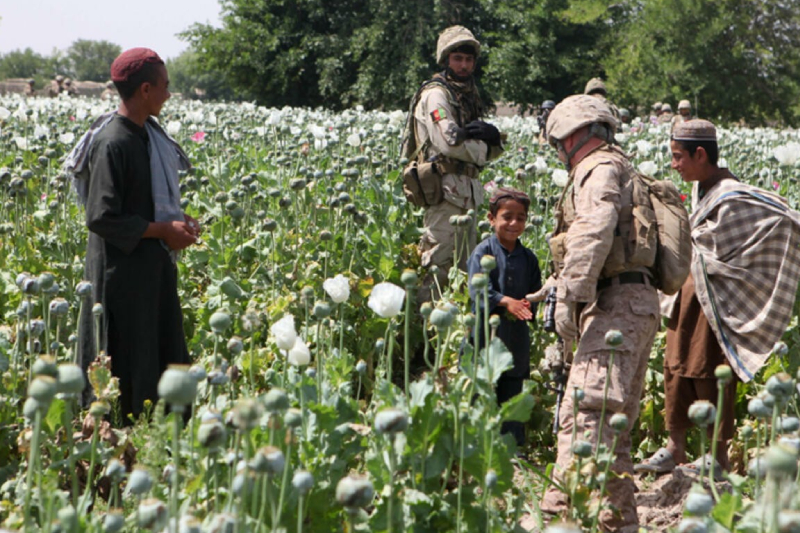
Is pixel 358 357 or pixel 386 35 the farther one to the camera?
A: pixel 386 35

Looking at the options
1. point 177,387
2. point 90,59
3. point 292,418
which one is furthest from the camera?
point 90,59

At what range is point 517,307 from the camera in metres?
4.48

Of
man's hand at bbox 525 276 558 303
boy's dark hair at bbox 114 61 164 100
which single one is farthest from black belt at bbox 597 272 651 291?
boy's dark hair at bbox 114 61 164 100

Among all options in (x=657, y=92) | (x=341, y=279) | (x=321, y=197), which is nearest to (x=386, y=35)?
(x=657, y=92)

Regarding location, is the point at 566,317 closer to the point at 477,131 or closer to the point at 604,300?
the point at 604,300

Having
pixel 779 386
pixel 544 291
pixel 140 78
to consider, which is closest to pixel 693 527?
pixel 779 386

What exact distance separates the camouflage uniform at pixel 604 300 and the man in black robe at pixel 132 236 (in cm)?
157

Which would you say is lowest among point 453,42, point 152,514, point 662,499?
point 662,499

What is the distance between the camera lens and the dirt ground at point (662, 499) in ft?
13.2

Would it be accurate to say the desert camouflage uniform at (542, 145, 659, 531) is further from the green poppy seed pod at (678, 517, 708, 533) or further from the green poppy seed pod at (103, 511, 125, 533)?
the green poppy seed pod at (103, 511, 125, 533)

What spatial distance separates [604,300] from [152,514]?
2.22m

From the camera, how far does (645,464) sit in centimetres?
450

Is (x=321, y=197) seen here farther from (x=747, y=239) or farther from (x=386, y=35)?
(x=386, y=35)

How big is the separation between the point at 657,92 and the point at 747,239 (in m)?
29.8
